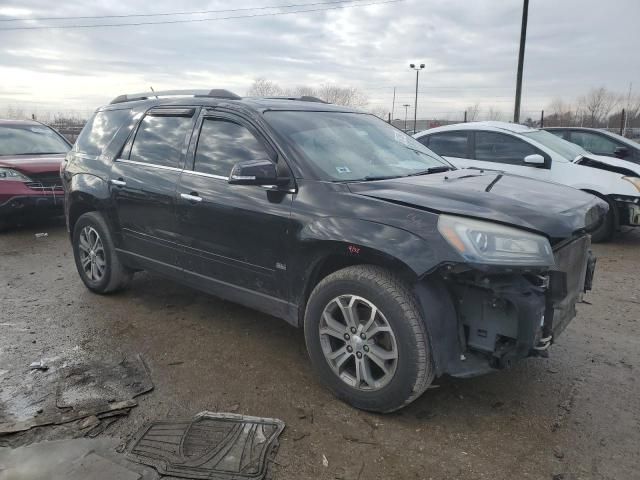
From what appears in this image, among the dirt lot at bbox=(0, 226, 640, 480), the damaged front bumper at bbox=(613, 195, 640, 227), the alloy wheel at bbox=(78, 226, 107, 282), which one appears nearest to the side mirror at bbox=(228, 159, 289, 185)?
the dirt lot at bbox=(0, 226, 640, 480)

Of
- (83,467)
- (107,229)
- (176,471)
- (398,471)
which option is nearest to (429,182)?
(398,471)

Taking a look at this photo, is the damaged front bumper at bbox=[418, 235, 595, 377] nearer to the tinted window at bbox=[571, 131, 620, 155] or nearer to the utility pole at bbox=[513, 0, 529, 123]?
the tinted window at bbox=[571, 131, 620, 155]

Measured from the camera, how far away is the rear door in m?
4.09

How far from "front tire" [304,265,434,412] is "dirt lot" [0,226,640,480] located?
0.17 meters

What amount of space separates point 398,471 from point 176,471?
1.09 metres

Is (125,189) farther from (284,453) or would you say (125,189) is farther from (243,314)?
(284,453)

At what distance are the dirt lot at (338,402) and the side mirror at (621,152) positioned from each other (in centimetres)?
462

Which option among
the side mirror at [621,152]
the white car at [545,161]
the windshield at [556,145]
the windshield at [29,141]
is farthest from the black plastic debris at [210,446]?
the side mirror at [621,152]

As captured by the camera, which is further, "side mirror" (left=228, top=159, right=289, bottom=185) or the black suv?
"side mirror" (left=228, top=159, right=289, bottom=185)

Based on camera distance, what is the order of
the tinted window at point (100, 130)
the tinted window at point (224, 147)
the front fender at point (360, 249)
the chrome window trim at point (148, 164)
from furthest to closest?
the tinted window at point (100, 130), the chrome window trim at point (148, 164), the tinted window at point (224, 147), the front fender at point (360, 249)

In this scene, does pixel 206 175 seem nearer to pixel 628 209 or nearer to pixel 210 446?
pixel 210 446

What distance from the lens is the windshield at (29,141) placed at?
863 centimetres

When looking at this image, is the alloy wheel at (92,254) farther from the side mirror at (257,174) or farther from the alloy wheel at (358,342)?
the alloy wheel at (358,342)

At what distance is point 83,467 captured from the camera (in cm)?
259
